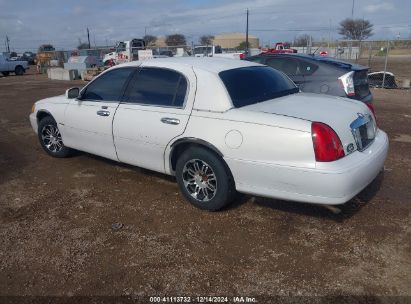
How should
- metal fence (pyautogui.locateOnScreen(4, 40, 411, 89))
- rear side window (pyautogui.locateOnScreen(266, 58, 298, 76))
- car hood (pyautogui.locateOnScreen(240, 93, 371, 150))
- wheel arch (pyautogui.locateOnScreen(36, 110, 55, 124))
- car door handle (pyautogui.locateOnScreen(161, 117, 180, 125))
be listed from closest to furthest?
car hood (pyautogui.locateOnScreen(240, 93, 371, 150)) < car door handle (pyautogui.locateOnScreen(161, 117, 180, 125)) < wheel arch (pyautogui.locateOnScreen(36, 110, 55, 124)) < rear side window (pyautogui.locateOnScreen(266, 58, 298, 76)) < metal fence (pyautogui.locateOnScreen(4, 40, 411, 89))

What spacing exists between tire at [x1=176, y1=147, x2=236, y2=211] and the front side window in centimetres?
138

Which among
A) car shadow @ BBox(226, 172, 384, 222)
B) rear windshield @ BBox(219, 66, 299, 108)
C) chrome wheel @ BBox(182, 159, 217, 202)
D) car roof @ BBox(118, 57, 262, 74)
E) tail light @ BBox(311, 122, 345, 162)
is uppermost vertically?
car roof @ BBox(118, 57, 262, 74)

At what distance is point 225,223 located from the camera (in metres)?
3.98

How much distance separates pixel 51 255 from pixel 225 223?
1.67m

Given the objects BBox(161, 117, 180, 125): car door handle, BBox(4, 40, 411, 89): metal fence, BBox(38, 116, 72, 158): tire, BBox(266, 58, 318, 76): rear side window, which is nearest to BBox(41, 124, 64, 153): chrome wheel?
BBox(38, 116, 72, 158): tire

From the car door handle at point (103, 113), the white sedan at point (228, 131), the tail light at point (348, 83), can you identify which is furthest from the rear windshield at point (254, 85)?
the tail light at point (348, 83)

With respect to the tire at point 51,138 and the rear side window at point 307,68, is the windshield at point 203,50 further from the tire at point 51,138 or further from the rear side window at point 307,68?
the tire at point 51,138

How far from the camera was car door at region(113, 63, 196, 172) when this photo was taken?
4254 mm

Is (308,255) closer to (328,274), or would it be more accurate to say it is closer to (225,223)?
(328,274)

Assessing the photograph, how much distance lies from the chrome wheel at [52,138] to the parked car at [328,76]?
14.1 feet

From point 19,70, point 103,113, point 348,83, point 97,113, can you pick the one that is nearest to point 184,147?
point 103,113

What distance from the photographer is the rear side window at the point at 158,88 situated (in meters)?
4.33

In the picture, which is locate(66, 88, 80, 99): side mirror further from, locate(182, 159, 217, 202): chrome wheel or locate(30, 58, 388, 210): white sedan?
locate(182, 159, 217, 202): chrome wheel

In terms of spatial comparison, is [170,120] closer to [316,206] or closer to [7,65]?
[316,206]
